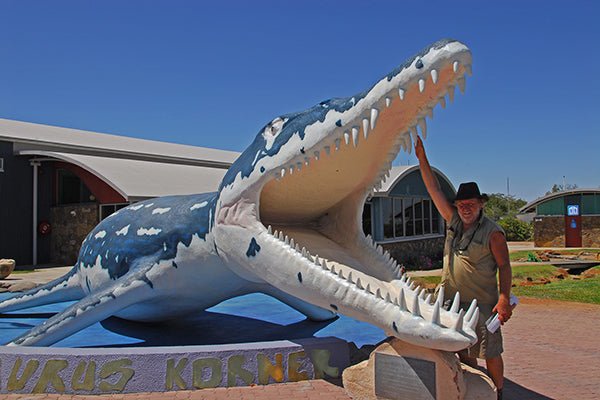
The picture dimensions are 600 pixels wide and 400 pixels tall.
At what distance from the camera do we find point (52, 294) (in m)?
7.01

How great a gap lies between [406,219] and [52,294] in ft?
55.9

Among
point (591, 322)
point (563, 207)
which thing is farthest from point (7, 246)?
point (563, 207)

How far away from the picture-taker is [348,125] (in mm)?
3803

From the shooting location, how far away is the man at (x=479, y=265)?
3.90m

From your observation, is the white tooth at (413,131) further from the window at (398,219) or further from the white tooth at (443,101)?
the window at (398,219)

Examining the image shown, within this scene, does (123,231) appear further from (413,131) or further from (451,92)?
(451,92)

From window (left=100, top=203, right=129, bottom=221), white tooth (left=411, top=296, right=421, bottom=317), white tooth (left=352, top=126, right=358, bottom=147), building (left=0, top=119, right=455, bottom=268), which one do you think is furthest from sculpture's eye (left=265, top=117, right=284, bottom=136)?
window (left=100, top=203, right=129, bottom=221)

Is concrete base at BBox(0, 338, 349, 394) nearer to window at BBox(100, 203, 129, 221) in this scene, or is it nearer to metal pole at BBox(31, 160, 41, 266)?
window at BBox(100, 203, 129, 221)

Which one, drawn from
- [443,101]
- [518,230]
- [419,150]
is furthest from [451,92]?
[518,230]

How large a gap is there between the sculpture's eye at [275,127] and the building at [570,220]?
32.0m

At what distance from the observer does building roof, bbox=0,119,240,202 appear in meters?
18.5

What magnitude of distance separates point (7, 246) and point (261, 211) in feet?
59.7

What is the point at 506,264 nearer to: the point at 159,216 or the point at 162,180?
the point at 159,216

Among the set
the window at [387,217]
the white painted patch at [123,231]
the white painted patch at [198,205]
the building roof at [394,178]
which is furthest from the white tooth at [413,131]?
the window at [387,217]
